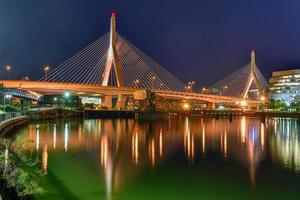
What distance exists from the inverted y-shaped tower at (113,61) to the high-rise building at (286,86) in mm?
81165

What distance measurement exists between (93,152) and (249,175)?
911 centimetres

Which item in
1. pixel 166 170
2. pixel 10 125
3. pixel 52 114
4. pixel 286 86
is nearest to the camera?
pixel 166 170

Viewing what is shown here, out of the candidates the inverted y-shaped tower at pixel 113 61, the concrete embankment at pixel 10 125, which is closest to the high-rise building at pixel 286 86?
the inverted y-shaped tower at pixel 113 61

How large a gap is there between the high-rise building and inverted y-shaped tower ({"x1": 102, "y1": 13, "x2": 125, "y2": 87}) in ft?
266

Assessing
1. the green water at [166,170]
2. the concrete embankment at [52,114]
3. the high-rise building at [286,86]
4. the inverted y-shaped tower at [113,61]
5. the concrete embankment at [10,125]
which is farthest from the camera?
the high-rise building at [286,86]

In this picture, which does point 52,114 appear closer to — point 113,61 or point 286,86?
point 113,61

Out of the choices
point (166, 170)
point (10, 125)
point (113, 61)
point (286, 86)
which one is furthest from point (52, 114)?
point (286, 86)

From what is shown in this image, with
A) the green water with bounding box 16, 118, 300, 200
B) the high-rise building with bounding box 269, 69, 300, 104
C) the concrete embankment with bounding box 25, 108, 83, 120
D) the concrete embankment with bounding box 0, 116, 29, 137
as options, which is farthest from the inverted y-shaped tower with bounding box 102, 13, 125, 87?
the high-rise building with bounding box 269, 69, 300, 104

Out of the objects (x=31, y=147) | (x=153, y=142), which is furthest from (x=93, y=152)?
(x=153, y=142)

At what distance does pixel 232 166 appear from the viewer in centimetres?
1783

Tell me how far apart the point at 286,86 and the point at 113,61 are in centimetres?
8862

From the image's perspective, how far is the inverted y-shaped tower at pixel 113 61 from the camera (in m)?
62.2

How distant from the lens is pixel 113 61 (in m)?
62.3

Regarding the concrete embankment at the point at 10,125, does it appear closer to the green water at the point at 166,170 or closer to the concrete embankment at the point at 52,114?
the green water at the point at 166,170
